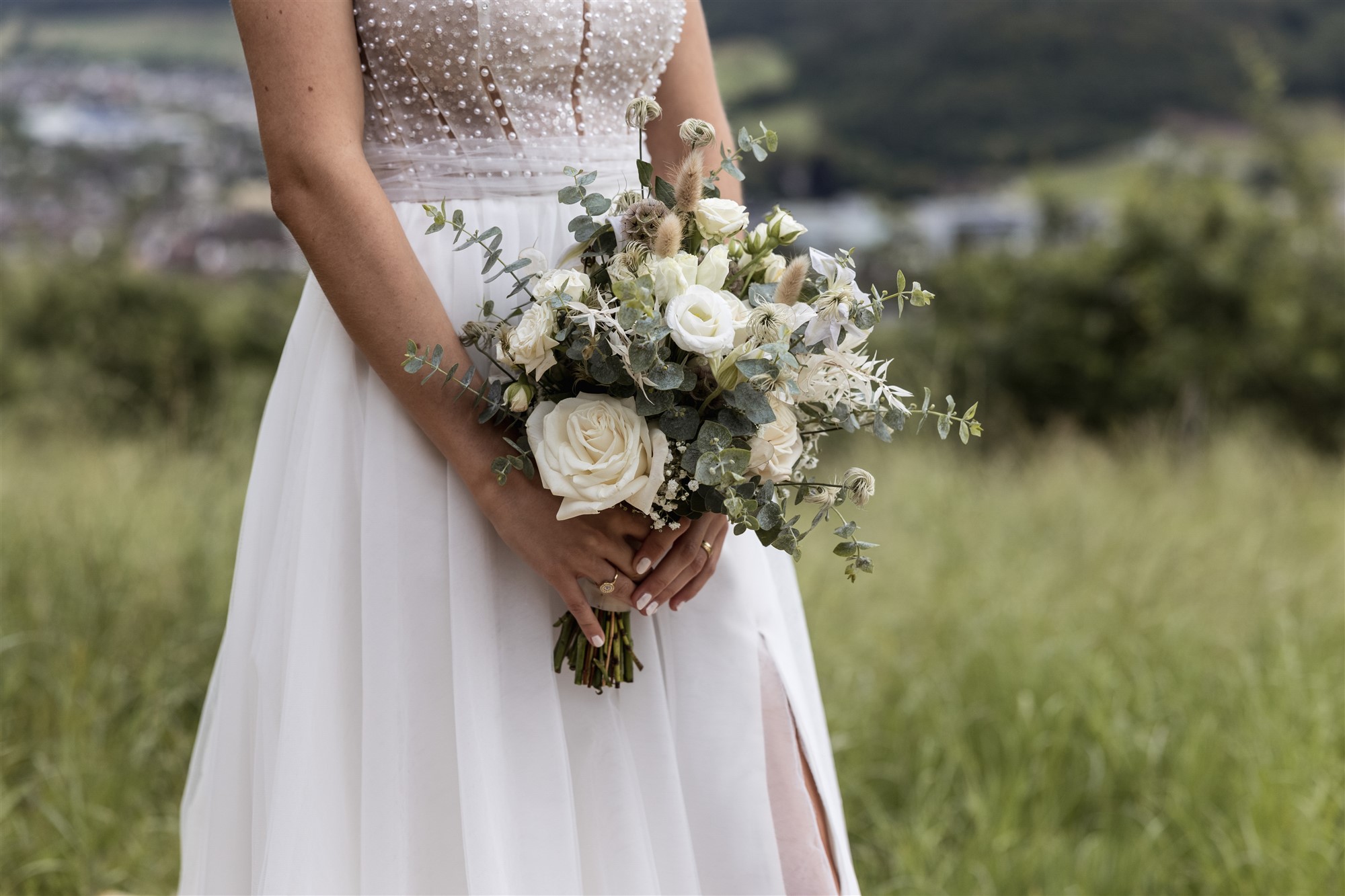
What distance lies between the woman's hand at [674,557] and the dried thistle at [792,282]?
287 millimetres

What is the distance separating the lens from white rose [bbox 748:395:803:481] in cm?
117

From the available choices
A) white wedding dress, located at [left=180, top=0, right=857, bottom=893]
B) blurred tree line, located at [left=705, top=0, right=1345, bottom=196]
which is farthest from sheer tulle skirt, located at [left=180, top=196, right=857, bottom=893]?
blurred tree line, located at [left=705, top=0, right=1345, bottom=196]

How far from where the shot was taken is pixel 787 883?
1418 mm

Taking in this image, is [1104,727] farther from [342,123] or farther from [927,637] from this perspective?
[342,123]

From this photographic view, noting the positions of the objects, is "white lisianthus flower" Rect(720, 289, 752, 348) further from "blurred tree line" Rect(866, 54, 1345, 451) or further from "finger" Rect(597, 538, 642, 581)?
"blurred tree line" Rect(866, 54, 1345, 451)

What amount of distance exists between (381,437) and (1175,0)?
955 inches

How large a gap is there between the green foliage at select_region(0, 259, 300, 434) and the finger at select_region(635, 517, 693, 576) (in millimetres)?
7400

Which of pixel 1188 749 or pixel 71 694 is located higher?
pixel 71 694

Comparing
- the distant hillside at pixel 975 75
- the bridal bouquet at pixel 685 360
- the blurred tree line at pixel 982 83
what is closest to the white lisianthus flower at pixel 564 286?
the bridal bouquet at pixel 685 360

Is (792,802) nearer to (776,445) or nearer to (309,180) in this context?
(776,445)

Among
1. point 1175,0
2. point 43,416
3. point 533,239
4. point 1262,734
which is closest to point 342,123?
point 533,239

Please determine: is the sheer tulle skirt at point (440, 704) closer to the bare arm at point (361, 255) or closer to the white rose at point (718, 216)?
the bare arm at point (361, 255)

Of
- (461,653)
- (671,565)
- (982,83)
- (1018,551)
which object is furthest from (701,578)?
(982,83)

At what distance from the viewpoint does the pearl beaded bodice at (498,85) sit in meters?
1.33
